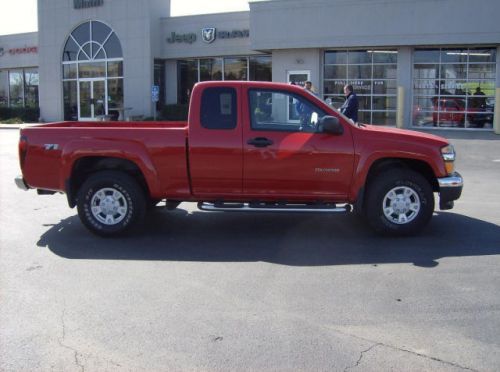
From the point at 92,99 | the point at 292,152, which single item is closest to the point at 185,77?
the point at 92,99

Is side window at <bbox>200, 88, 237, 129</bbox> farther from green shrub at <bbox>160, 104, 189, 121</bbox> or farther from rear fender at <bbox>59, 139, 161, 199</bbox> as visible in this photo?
green shrub at <bbox>160, 104, 189, 121</bbox>

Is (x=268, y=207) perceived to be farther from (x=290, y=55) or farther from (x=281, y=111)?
(x=290, y=55)

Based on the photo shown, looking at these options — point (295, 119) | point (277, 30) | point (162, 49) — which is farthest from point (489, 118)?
point (295, 119)

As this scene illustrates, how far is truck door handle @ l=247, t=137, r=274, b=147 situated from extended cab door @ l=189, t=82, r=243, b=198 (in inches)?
5.9

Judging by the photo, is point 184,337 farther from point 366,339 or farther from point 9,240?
point 9,240

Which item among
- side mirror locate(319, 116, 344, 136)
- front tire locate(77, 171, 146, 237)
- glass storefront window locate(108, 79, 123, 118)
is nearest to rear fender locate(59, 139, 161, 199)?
front tire locate(77, 171, 146, 237)

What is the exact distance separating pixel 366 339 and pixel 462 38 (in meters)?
21.6

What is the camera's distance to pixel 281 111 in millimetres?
7461

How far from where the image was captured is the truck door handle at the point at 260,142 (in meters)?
7.25

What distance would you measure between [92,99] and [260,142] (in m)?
28.2

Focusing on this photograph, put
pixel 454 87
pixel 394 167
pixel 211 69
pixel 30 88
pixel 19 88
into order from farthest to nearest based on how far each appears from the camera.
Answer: pixel 19 88
pixel 30 88
pixel 211 69
pixel 454 87
pixel 394 167

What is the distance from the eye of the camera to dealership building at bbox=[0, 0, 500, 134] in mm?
24125

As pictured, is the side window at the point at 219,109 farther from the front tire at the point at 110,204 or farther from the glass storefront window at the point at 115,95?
the glass storefront window at the point at 115,95

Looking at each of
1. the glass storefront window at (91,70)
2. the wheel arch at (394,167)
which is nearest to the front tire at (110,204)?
the wheel arch at (394,167)
